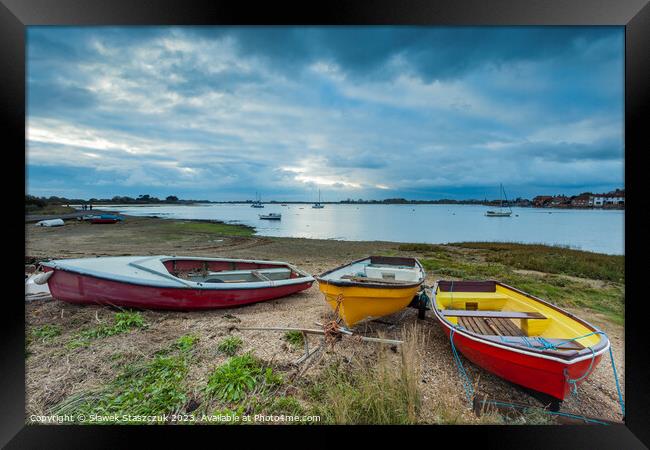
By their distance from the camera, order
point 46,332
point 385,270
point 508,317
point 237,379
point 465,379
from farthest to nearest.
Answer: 1. point 385,270
2. point 46,332
3. point 508,317
4. point 465,379
5. point 237,379

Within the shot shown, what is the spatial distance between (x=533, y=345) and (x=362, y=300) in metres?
1.43

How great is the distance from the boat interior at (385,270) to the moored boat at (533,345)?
63 centimetres

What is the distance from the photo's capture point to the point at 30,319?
303 centimetres

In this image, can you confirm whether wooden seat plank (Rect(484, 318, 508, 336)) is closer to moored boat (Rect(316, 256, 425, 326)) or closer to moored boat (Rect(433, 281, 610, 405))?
moored boat (Rect(433, 281, 610, 405))

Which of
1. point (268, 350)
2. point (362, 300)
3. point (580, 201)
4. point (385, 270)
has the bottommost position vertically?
point (268, 350)

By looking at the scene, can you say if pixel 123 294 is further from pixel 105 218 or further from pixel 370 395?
pixel 105 218

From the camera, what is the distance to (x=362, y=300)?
276 centimetres

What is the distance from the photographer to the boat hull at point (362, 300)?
2.73 meters

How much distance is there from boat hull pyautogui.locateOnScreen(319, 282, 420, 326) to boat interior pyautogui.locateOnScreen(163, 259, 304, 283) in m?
1.83

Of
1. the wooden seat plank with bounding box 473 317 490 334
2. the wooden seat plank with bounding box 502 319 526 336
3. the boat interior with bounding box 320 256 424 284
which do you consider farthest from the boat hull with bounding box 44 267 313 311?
the wooden seat plank with bounding box 502 319 526 336

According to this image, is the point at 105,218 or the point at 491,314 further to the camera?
the point at 105,218

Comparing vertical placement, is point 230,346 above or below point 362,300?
below

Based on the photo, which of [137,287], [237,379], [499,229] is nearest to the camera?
[237,379]

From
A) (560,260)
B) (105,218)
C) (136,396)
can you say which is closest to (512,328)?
(136,396)
